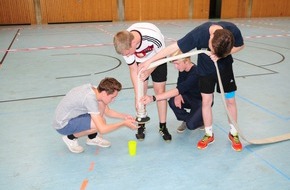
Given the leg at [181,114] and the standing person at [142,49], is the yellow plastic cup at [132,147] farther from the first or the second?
the leg at [181,114]

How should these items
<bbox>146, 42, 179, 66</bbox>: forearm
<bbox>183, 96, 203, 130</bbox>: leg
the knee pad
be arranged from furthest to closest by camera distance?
<bbox>183, 96, 203, 130</bbox>: leg → the knee pad → <bbox>146, 42, 179, 66</bbox>: forearm

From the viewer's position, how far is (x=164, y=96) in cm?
274

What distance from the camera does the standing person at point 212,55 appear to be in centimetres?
215

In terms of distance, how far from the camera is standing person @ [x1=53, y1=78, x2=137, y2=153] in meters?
2.38

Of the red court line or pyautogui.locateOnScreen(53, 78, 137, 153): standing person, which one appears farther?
pyautogui.locateOnScreen(53, 78, 137, 153): standing person

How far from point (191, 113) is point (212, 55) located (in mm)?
865

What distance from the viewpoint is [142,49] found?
8.64ft

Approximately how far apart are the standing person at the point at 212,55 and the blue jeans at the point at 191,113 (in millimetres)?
188

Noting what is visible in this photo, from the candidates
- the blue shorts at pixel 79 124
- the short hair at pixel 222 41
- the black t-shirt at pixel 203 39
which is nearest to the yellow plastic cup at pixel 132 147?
the blue shorts at pixel 79 124

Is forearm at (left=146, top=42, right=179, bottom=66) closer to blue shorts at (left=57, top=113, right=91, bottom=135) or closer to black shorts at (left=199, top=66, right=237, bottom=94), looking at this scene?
black shorts at (left=199, top=66, right=237, bottom=94)

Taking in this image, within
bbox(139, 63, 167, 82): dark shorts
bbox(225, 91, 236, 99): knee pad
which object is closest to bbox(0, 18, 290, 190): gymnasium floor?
bbox(225, 91, 236, 99): knee pad

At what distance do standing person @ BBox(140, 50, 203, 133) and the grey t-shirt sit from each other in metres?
0.55

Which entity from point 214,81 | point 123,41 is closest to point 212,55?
point 214,81

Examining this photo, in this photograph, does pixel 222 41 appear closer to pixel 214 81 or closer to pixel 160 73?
pixel 214 81
